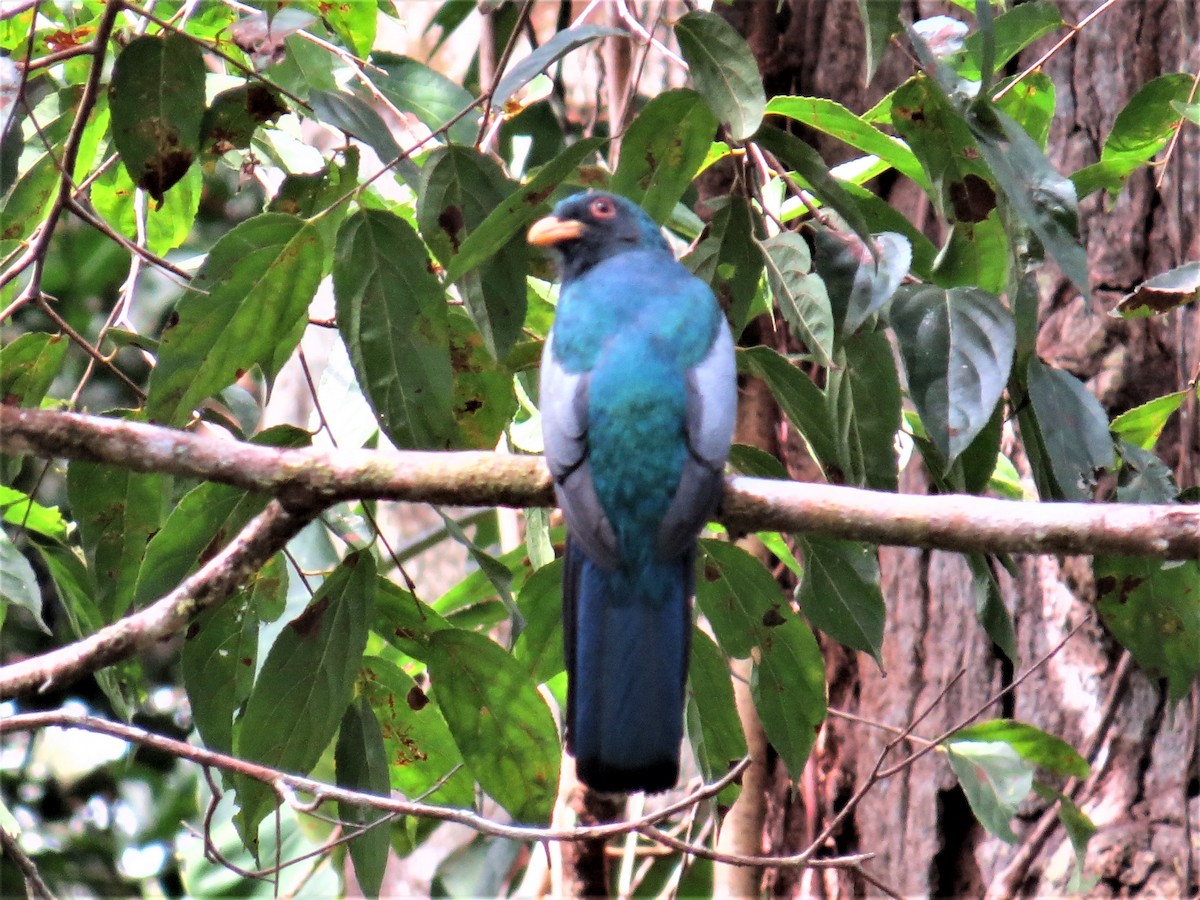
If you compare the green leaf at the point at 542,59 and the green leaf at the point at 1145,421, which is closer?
the green leaf at the point at 542,59

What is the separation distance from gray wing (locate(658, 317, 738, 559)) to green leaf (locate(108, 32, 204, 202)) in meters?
1.25

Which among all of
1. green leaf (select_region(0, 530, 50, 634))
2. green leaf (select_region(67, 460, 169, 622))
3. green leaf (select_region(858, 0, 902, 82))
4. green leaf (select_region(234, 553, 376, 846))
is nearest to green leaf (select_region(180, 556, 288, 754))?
green leaf (select_region(234, 553, 376, 846))

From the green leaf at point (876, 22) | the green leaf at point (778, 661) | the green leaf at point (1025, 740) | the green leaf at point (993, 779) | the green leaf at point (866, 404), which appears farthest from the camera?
the green leaf at point (1025, 740)

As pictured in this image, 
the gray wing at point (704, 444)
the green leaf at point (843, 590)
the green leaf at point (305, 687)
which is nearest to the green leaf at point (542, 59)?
the gray wing at point (704, 444)

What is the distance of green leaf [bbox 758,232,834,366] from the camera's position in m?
2.64

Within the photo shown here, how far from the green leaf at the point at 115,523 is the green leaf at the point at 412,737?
596mm

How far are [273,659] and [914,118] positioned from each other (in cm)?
177

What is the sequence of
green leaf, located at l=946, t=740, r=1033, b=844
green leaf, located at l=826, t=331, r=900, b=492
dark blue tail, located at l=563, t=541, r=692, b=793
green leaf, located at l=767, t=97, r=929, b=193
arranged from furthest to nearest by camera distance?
1. green leaf, located at l=946, t=740, r=1033, b=844
2. green leaf, located at l=767, t=97, r=929, b=193
3. dark blue tail, located at l=563, t=541, r=692, b=793
4. green leaf, located at l=826, t=331, r=900, b=492

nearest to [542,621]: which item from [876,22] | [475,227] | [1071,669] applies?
[475,227]

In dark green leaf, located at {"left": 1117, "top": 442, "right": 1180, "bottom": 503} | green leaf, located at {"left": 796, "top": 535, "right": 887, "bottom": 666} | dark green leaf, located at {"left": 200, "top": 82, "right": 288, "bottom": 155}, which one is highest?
dark green leaf, located at {"left": 200, "top": 82, "right": 288, "bottom": 155}

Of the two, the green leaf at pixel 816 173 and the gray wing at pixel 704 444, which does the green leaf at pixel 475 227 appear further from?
the green leaf at pixel 816 173

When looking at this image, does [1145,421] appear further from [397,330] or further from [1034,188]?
[397,330]

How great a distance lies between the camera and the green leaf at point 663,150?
291cm

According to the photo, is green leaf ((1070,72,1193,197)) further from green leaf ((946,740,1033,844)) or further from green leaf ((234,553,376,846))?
green leaf ((234,553,376,846))
